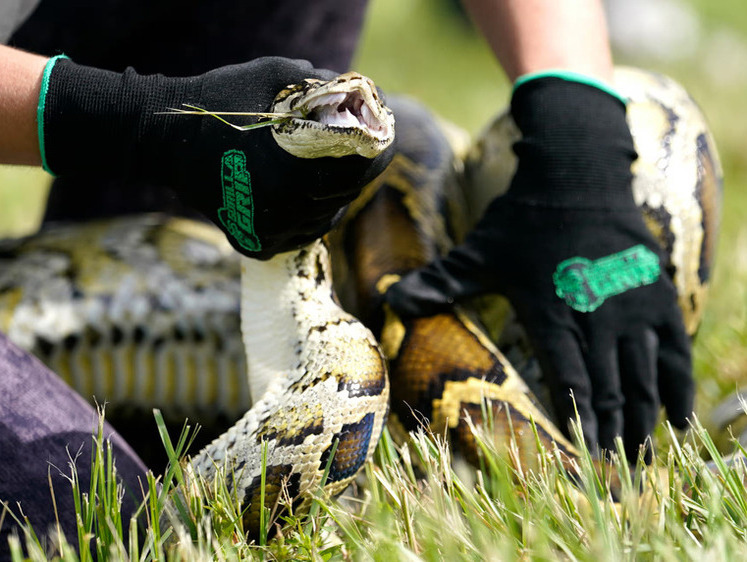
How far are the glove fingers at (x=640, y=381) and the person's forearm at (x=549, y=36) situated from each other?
35.7 inches

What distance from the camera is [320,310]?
248 centimetres

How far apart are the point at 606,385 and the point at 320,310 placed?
914 millimetres

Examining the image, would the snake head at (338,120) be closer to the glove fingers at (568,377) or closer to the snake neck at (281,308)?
the snake neck at (281,308)

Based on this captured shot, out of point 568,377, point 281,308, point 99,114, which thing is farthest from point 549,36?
point 99,114

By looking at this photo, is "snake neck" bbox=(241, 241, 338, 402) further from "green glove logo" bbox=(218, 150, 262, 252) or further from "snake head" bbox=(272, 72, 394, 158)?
"snake head" bbox=(272, 72, 394, 158)

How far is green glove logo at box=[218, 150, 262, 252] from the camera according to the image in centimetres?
204

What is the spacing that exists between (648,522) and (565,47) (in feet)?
5.56

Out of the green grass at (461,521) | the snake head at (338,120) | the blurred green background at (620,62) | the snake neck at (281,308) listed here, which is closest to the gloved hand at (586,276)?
the snake neck at (281,308)

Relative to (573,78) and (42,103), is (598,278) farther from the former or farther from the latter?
(42,103)

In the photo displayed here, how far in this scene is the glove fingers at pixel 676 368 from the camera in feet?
8.37

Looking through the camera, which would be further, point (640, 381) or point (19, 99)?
point (640, 381)

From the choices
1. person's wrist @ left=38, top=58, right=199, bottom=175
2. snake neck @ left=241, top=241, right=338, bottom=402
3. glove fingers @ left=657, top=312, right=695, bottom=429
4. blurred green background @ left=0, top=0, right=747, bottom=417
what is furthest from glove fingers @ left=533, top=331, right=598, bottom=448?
blurred green background @ left=0, top=0, right=747, bottom=417

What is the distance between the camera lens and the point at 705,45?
11.5 meters

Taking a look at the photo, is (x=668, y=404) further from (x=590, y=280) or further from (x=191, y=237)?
(x=191, y=237)
